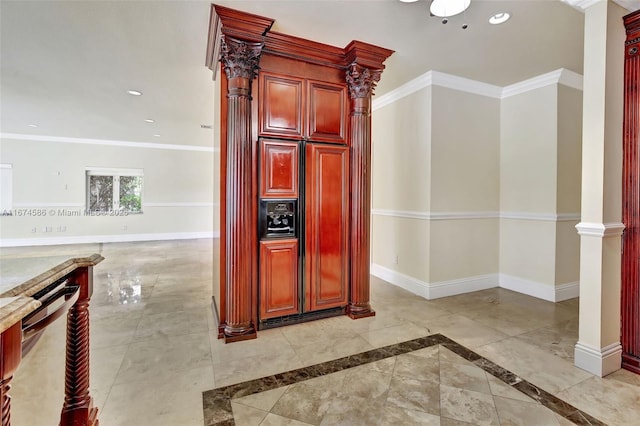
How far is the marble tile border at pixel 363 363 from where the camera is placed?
178 centimetres

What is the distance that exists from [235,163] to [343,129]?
3.93 feet

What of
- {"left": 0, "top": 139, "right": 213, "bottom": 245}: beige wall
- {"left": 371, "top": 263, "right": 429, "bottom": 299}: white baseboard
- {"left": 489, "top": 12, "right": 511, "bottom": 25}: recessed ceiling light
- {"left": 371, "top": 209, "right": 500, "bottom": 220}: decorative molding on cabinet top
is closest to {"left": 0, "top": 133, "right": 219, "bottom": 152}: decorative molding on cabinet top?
{"left": 0, "top": 139, "right": 213, "bottom": 245}: beige wall

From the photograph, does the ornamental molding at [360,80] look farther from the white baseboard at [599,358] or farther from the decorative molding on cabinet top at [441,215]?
the white baseboard at [599,358]

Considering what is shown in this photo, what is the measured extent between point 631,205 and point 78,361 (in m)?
3.70

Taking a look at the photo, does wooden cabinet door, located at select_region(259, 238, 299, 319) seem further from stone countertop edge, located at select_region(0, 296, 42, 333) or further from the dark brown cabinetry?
stone countertop edge, located at select_region(0, 296, 42, 333)

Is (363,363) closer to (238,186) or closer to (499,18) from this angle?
(238,186)

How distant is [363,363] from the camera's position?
7.65 feet

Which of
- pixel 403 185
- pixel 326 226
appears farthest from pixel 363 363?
pixel 403 185

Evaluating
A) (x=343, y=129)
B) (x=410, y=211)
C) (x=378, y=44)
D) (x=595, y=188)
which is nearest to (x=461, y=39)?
(x=378, y=44)

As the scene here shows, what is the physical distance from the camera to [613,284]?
7.42 feet

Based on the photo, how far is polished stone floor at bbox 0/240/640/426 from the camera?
5.90 ft

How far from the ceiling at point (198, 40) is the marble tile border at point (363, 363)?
2.75 m

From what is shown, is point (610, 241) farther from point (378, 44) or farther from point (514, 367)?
point (378, 44)

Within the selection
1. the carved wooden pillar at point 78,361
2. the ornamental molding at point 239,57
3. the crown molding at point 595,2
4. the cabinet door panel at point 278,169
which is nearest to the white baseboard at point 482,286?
the cabinet door panel at point 278,169
